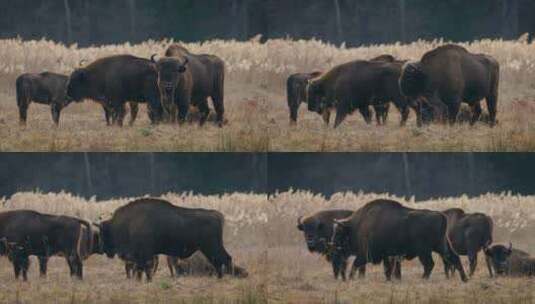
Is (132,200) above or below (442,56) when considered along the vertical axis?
below

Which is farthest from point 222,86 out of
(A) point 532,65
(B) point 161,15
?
(A) point 532,65

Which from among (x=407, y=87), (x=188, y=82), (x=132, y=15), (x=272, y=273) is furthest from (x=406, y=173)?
(x=132, y=15)

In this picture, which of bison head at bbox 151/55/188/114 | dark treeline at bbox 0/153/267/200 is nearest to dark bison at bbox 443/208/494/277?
dark treeline at bbox 0/153/267/200

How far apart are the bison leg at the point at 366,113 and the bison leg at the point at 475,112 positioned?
161cm

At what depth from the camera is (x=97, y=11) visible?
21984mm

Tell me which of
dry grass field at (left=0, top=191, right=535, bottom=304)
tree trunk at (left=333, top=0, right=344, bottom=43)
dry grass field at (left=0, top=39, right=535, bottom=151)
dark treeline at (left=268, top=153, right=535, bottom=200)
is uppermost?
tree trunk at (left=333, top=0, right=344, bottom=43)

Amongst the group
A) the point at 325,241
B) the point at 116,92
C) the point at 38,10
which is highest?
the point at 38,10

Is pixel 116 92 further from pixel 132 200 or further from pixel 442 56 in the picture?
pixel 442 56

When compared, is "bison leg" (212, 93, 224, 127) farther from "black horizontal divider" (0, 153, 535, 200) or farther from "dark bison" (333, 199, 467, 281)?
"dark bison" (333, 199, 467, 281)

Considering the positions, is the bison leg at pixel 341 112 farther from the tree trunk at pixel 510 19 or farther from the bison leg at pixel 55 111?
the bison leg at pixel 55 111

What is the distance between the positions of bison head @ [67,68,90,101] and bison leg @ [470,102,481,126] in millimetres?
6268

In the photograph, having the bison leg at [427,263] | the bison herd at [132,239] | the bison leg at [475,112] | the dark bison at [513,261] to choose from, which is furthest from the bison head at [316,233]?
the bison leg at [475,112]

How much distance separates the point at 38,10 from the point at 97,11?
38.3 inches

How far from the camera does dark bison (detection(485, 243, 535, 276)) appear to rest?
2098cm
